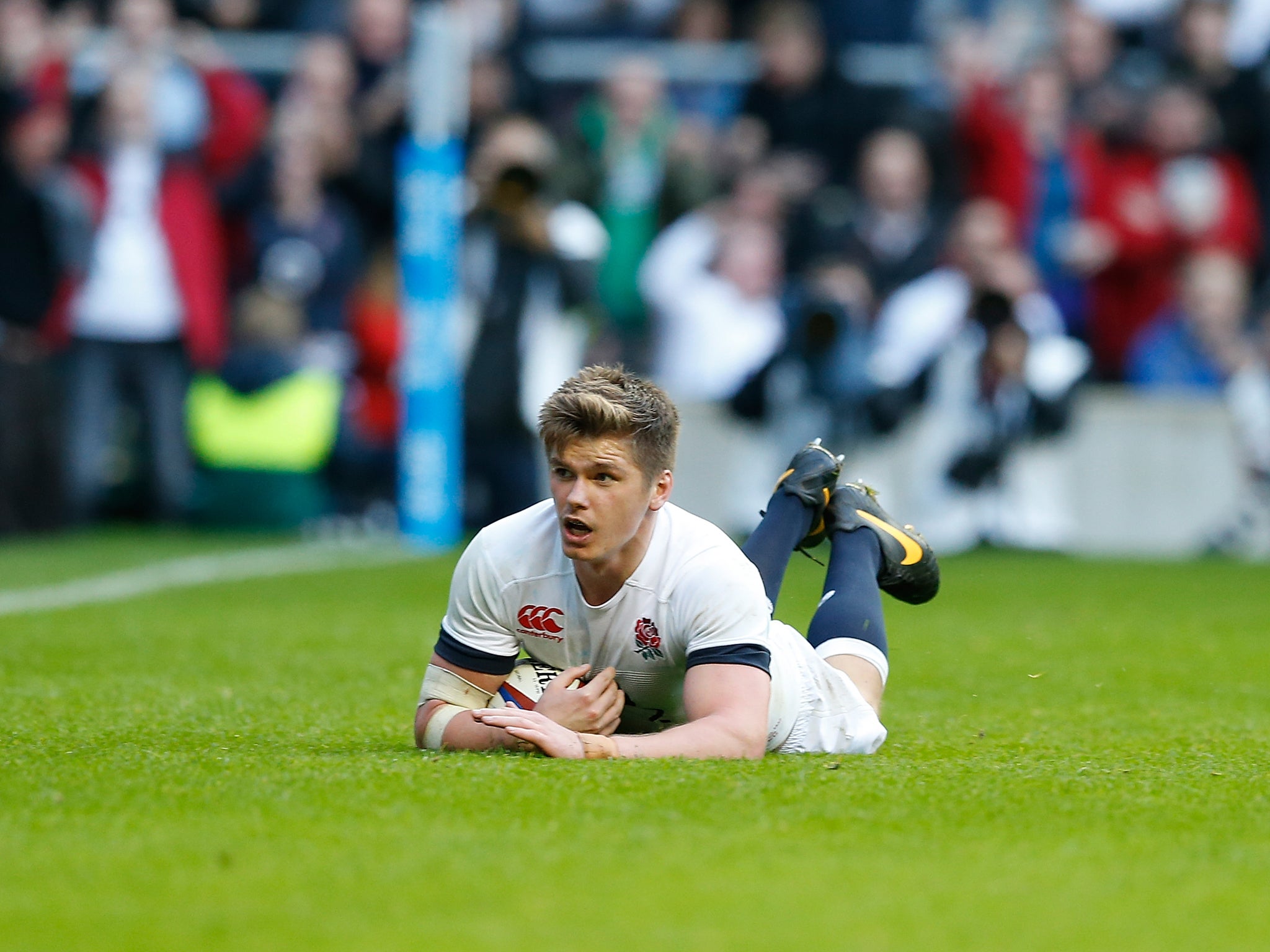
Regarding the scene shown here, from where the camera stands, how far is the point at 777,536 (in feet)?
17.6

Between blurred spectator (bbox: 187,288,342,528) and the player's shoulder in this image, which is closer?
the player's shoulder

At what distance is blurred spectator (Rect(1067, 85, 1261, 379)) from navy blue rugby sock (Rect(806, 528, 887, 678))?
8.03m

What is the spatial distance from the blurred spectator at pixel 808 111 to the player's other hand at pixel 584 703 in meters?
9.52

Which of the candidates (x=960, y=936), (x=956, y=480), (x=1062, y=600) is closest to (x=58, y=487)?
(x=956, y=480)

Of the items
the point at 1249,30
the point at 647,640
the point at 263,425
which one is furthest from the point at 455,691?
the point at 1249,30

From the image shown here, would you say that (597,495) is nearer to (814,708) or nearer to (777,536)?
(814,708)

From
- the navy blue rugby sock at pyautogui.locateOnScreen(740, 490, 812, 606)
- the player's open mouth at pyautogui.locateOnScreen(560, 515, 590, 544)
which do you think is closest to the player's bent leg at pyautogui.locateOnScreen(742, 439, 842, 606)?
the navy blue rugby sock at pyautogui.locateOnScreen(740, 490, 812, 606)

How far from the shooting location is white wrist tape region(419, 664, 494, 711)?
15.5 ft

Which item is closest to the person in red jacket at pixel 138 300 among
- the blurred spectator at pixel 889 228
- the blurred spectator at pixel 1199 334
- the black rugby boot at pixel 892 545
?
the blurred spectator at pixel 889 228

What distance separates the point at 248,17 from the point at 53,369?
3.30 meters

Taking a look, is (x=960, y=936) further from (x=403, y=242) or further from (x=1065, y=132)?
(x=1065, y=132)

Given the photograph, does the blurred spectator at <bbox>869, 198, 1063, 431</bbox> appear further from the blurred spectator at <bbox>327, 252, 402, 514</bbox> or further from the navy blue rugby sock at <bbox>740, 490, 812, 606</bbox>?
the navy blue rugby sock at <bbox>740, 490, 812, 606</bbox>

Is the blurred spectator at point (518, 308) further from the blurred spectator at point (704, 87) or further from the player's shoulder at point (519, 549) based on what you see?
the player's shoulder at point (519, 549)

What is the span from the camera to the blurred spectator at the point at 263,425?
12945 millimetres
